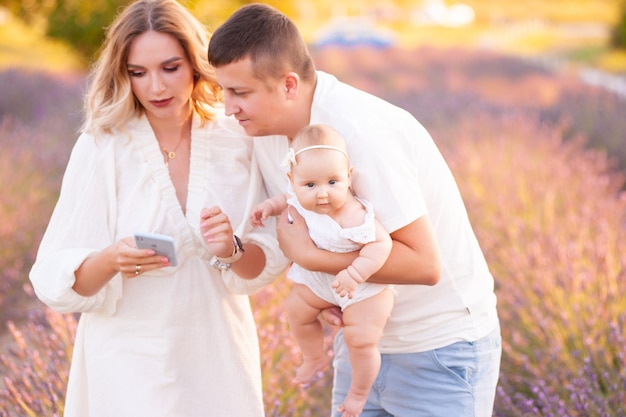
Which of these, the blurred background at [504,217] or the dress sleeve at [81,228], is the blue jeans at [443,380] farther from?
the dress sleeve at [81,228]

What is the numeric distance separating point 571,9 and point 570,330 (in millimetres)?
50881

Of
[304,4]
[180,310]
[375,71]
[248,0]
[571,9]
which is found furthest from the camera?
[304,4]

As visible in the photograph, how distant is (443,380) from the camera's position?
2.53 meters

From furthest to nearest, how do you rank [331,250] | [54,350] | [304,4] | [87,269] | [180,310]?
[304,4] < [54,350] < [180,310] < [87,269] < [331,250]

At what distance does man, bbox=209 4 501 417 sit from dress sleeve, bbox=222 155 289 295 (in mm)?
305

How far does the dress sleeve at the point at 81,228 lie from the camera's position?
107 inches

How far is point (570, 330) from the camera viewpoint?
3.84 m

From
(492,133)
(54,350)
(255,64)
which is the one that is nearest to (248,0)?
(492,133)

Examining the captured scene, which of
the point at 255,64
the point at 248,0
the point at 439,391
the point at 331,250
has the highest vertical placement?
the point at 255,64

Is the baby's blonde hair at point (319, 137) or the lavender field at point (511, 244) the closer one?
the baby's blonde hair at point (319, 137)

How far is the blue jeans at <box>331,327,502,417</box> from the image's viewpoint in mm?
2518

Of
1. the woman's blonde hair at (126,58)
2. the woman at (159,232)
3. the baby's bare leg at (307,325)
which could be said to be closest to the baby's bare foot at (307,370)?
the baby's bare leg at (307,325)

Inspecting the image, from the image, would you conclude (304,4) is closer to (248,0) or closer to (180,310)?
(248,0)

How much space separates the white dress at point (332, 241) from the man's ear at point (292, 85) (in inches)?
10.6
